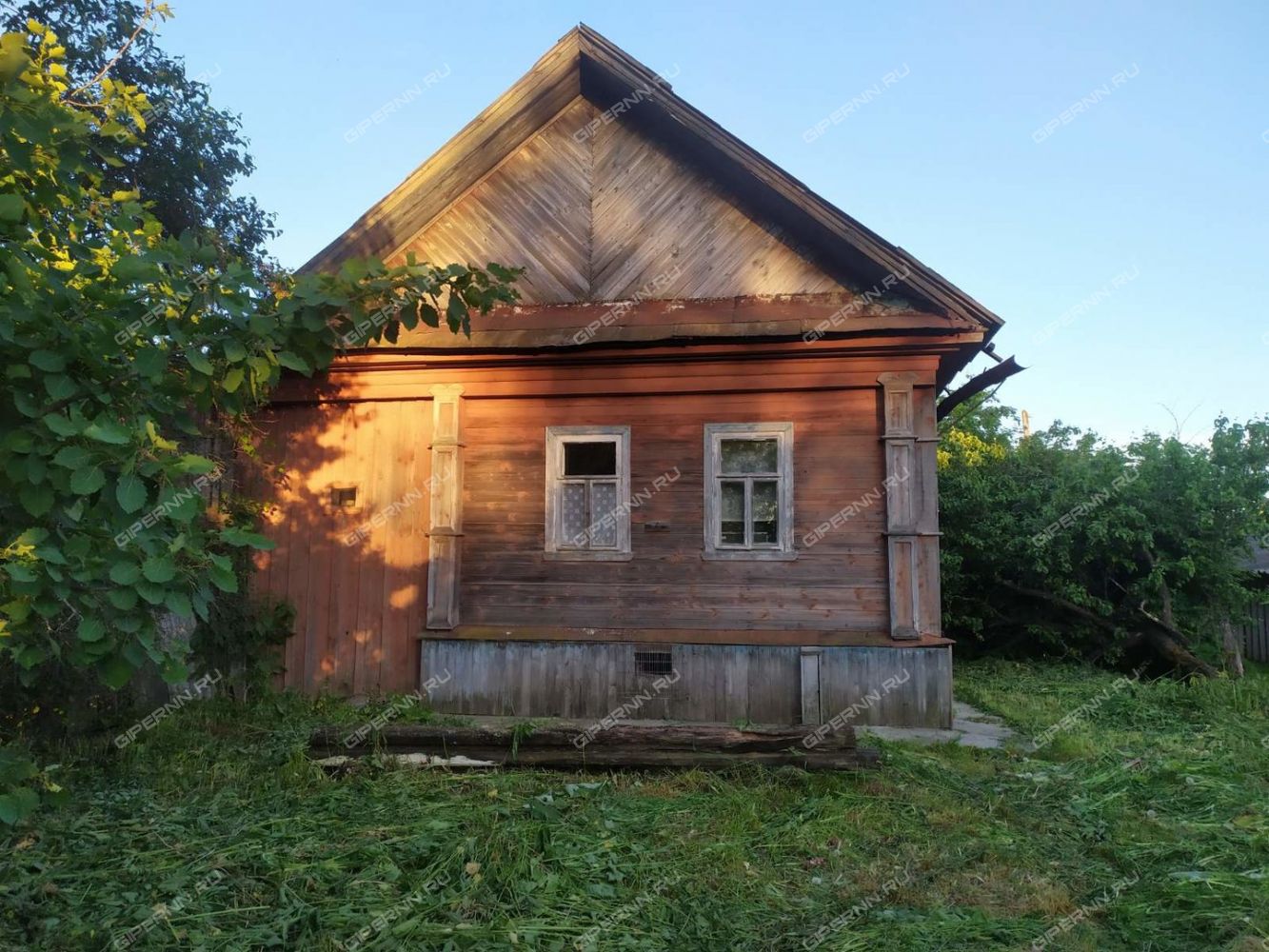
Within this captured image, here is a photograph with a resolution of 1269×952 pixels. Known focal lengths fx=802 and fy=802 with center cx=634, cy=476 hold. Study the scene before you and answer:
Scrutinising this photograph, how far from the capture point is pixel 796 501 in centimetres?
881

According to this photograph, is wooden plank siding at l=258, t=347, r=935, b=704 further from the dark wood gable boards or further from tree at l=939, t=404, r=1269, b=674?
tree at l=939, t=404, r=1269, b=674

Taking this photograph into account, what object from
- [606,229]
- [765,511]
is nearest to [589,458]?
[765,511]

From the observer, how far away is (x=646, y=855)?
4.71 m

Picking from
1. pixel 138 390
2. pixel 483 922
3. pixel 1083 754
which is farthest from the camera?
pixel 1083 754

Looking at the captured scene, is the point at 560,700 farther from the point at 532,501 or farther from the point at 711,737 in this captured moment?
the point at 711,737

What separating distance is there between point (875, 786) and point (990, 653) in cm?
1100

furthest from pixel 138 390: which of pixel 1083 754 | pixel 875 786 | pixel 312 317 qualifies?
pixel 1083 754

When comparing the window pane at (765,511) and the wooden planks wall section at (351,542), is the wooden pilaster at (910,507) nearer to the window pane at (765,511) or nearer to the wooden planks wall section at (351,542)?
the window pane at (765,511)

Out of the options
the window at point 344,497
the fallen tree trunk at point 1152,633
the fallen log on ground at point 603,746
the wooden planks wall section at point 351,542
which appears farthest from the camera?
the fallen tree trunk at point 1152,633

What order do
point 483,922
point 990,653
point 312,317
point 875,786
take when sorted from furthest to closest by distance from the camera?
point 990,653
point 875,786
point 483,922
point 312,317

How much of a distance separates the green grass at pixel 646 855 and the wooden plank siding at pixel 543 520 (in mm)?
2357

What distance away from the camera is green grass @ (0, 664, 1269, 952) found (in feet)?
12.7

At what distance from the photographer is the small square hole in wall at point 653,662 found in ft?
29.1

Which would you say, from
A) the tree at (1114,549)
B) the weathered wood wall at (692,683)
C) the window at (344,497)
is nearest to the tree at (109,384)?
the weathered wood wall at (692,683)
